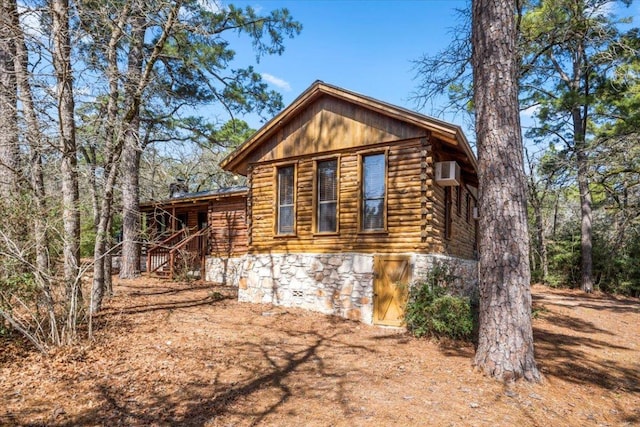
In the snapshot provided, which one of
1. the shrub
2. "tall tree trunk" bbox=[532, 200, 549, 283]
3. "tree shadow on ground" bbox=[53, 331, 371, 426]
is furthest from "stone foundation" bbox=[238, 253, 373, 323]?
"tall tree trunk" bbox=[532, 200, 549, 283]

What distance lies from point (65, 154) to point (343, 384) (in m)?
5.78

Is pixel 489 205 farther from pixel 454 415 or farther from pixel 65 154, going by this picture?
pixel 65 154

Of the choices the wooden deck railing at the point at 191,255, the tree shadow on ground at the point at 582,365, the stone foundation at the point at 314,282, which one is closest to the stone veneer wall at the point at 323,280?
the stone foundation at the point at 314,282

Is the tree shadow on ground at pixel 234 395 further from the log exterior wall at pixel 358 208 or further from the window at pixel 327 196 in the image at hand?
the window at pixel 327 196

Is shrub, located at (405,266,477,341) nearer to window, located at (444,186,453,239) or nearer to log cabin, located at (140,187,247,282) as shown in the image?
window, located at (444,186,453,239)

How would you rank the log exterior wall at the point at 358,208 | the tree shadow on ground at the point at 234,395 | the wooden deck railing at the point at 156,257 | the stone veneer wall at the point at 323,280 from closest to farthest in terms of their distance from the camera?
the tree shadow on ground at the point at 234,395
the log exterior wall at the point at 358,208
the stone veneer wall at the point at 323,280
the wooden deck railing at the point at 156,257

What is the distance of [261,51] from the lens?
11.3 meters

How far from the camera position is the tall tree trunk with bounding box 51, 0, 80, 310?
5.60 m

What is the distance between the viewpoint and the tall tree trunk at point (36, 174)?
5137 millimetres

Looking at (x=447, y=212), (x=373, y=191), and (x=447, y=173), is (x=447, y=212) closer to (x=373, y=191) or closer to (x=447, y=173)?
(x=447, y=173)

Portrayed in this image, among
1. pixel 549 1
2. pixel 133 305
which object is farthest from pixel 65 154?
pixel 549 1

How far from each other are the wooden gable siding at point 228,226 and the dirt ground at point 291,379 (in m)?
5.95

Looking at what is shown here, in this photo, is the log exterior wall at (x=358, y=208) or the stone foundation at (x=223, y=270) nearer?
the log exterior wall at (x=358, y=208)

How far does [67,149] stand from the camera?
20.5 ft
